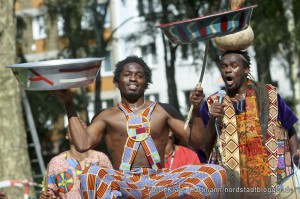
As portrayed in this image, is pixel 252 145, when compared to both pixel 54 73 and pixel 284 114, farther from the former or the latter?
pixel 54 73

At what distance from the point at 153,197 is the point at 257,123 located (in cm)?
132

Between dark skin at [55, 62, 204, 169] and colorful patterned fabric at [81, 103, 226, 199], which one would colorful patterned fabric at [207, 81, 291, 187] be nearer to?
dark skin at [55, 62, 204, 169]

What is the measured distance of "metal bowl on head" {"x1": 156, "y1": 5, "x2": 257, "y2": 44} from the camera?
6590 millimetres

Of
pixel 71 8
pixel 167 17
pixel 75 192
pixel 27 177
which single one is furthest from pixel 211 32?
pixel 71 8

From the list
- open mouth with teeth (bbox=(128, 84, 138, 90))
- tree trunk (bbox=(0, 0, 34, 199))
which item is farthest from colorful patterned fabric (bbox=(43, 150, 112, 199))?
tree trunk (bbox=(0, 0, 34, 199))

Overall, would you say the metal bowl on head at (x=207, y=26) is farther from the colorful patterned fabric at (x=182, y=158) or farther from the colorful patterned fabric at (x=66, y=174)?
the colorful patterned fabric at (x=182, y=158)

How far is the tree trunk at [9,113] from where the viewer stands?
43.0 ft

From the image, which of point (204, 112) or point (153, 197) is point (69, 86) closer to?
point (153, 197)

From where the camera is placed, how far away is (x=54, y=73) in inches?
262

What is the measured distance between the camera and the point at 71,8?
26031 mm

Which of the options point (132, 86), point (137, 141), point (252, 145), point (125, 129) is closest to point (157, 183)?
point (137, 141)

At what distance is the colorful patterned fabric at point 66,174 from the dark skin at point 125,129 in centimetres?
108

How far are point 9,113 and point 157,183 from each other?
6.53m

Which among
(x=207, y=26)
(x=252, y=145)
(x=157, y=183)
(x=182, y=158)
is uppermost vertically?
(x=207, y=26)
